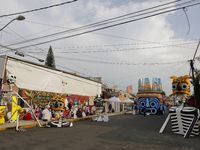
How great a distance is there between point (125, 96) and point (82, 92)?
50.6 ft

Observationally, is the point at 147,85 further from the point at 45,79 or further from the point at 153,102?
the point at 45,79

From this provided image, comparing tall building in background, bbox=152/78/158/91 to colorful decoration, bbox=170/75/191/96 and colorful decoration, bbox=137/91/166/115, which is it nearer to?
colorful decoration, bbox=137/91/166/115

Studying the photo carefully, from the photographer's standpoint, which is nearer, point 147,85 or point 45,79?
point 45,79

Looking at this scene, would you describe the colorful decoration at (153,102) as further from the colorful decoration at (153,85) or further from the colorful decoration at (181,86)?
the colorful decoration at (181,86)

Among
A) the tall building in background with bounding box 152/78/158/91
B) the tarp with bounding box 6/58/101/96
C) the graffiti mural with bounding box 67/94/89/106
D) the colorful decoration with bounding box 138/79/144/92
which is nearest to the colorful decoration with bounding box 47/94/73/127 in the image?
the tarp with bounding box 6/58/101/96

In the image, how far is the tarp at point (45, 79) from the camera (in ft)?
46.0

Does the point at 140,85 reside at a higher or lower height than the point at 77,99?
Result: higher

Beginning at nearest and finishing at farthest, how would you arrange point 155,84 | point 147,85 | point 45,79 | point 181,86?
1. point 181,86
2. point 45,79
3. point 155,84
4. point 147,85

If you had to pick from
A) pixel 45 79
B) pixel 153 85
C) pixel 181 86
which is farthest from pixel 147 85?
pixel 181 86

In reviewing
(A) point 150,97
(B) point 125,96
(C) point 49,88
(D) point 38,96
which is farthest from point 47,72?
(B) point 125,96

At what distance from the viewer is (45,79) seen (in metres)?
17.1

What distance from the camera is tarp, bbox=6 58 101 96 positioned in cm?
1401

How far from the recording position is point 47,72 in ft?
57.5

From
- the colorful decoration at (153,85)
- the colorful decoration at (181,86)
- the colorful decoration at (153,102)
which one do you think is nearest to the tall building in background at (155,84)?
the colorful decoration at (153,85)
